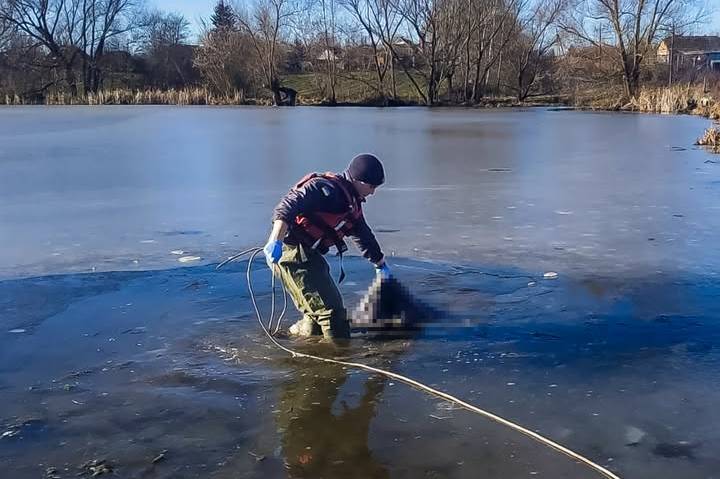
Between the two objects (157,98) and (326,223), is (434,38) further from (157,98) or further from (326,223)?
(326,223)

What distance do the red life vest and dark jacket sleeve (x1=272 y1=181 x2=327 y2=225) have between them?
0.14 ft

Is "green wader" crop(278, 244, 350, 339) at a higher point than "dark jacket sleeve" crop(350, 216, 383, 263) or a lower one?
lower

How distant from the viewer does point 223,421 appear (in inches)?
121

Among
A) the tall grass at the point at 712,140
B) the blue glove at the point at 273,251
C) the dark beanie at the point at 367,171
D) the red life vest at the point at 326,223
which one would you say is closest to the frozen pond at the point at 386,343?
the blue glove at the point at 273,251

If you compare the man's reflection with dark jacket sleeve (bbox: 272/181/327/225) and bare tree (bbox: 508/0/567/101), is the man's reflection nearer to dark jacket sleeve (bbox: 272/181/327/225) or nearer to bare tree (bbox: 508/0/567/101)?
dark jacket sleeve (bbox: 272/181/327/225)

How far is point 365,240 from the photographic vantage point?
14.1ft

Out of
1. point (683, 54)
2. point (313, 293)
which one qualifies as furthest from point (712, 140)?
point (683, 54)

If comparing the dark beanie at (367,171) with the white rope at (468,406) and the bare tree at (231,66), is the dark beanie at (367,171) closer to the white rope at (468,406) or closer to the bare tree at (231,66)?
the white rope at (468,406)

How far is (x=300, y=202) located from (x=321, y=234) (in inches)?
10.5

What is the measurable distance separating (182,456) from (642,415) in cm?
177

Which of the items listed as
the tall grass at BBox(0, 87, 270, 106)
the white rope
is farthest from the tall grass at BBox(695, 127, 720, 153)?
the tall grass at BBox(0, 87, 270, 106)

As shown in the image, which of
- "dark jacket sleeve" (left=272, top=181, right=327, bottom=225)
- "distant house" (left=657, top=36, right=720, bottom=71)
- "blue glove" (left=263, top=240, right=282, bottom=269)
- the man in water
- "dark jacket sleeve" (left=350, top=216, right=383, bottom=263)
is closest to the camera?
"blue glove" (left=263, top=240, right=282, bottom=269)

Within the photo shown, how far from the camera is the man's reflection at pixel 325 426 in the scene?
106 inches

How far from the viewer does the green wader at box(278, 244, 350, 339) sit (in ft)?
13.5
